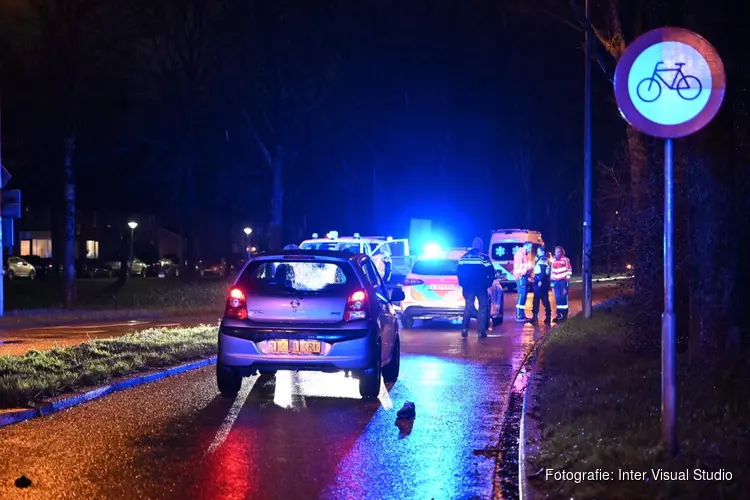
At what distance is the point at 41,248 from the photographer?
67.2m

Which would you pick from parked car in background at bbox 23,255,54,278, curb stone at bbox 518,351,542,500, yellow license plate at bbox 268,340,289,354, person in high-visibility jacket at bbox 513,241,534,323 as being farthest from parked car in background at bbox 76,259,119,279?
curb stone at bbox 518,351,542,500

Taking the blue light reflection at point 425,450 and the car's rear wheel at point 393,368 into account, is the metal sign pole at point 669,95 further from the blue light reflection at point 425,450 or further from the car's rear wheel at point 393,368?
the car's rear wheel at point 393,368

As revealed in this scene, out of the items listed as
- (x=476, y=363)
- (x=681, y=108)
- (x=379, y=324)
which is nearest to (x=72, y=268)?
(x=476, y=363)

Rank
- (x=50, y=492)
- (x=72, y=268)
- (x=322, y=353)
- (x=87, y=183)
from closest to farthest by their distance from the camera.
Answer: (x=50, y=492) < (x=322, y=353) < (x=72, y=268) < (x=87, y=183)

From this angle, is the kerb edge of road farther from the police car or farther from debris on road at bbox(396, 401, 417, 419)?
the police car

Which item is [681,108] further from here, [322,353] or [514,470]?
[322,353]

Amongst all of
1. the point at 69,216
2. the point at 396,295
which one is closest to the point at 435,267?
the point at 396,295

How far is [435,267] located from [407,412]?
9065mm

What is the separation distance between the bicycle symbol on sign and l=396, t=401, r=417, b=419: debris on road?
4.43 meters

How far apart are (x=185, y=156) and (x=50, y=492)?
96.1 feet

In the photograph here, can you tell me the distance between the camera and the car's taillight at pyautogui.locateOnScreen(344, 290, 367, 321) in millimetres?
9570

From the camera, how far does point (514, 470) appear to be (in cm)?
690

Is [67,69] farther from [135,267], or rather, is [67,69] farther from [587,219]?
[135,267]

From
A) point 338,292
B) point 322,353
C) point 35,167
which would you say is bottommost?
point 322,353
